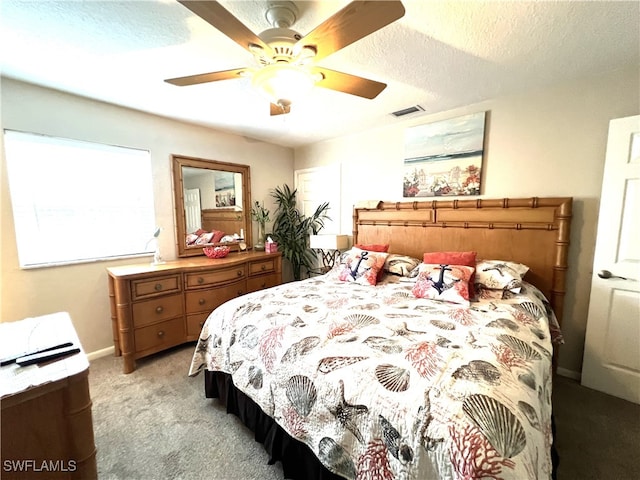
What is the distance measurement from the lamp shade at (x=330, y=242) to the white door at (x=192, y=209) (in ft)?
4.65

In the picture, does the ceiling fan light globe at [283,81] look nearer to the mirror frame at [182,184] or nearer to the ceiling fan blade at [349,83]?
the ceiling fan blade at [349,83]

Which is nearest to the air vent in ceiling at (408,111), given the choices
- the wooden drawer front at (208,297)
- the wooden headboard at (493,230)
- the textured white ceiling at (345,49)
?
the textured white ceiling at (345,49)

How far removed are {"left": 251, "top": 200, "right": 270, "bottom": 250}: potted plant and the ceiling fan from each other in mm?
2315

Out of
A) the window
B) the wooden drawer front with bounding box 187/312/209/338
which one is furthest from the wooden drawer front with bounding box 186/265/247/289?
→ the window

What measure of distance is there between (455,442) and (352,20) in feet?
5.06

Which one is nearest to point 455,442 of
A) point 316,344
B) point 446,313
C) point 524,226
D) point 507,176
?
point 316,344

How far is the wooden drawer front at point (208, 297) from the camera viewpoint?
2.70 meters

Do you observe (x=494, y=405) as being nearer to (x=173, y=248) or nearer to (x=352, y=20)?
(x=352, y=20)

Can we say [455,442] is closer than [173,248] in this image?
Yes

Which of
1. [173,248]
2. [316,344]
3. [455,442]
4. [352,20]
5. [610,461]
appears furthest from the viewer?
[173,248]

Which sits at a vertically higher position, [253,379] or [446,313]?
[446,313]

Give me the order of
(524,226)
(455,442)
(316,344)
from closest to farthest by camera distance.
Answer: (455,442) < (316,344) < (524,226)

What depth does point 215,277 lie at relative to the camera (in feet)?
9.29

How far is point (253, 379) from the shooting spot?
1524mm
